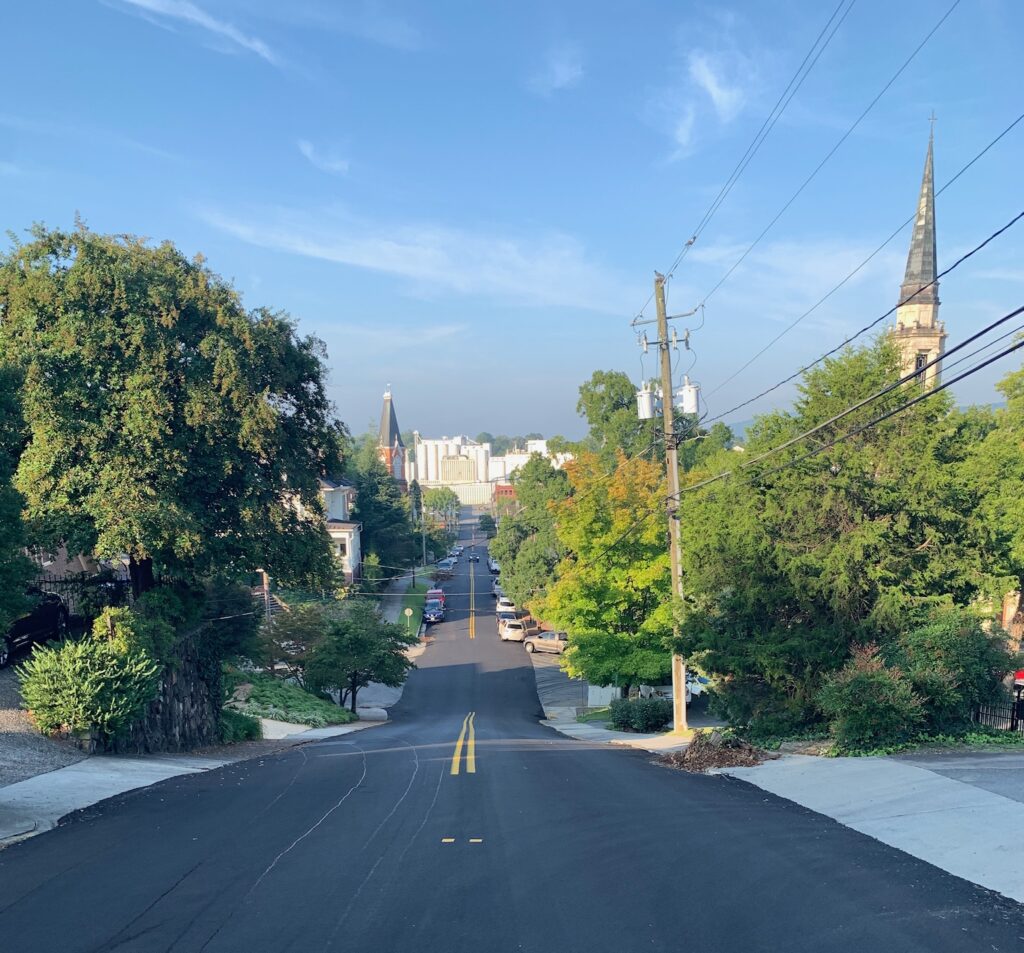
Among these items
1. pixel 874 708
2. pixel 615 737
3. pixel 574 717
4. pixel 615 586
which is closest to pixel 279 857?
pixel 874 708

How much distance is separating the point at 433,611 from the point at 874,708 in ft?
187

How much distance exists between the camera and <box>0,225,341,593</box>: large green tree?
18484 mm

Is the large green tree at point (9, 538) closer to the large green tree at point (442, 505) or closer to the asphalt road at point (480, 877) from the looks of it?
the asphalt road at point (480, 877)

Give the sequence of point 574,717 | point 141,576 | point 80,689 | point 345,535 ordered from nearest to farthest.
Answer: point 80,689
point 141,576
point 574,717
point 345,535

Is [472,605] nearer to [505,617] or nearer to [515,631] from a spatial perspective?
[505,617]

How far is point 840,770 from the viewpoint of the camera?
12.6 metres

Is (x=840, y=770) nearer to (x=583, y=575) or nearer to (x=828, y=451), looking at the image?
(x=828, y=451)

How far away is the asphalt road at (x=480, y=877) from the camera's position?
636cm

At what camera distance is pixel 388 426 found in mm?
150125

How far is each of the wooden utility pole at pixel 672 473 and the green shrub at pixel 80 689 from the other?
41.0 feet

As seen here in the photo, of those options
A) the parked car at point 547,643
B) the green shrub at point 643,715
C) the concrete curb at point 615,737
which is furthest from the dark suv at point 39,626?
the parked car at point 547,643

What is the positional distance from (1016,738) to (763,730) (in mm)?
4254

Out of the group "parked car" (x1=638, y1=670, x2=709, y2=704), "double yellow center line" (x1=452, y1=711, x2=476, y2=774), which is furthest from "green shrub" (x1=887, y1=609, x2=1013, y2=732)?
"parked car" (x1=638, y1=670, x2=709, y2=704)

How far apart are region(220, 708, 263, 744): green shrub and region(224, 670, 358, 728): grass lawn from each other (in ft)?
11.5
